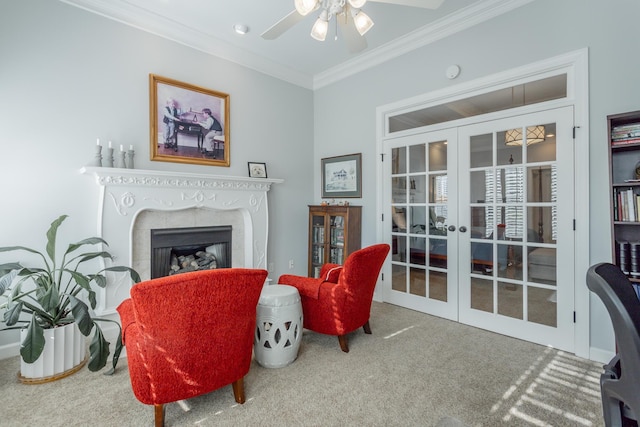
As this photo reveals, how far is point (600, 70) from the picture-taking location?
239 cm

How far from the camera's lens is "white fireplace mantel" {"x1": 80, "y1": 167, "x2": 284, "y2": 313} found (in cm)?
281

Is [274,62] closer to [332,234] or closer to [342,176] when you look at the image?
[342,176]

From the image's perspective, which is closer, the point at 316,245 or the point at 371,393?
the point at 371,393

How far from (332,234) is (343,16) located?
8.46 feet

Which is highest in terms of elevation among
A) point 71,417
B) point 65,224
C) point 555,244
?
point 65,224

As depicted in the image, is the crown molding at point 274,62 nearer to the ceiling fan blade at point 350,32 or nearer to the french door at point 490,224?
the french door at point 490,224

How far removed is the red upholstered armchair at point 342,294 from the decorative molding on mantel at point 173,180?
153 centimetres

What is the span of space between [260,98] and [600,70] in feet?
11.2

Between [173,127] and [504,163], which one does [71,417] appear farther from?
[504,163]

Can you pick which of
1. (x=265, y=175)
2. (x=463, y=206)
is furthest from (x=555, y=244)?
(x=265, y=175)

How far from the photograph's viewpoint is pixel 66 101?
8.87 feet

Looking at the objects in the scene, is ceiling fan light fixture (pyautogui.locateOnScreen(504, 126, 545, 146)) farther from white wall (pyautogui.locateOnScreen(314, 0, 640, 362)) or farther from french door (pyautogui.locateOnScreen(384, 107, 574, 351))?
white wall (pyautogui.locateOnScreen(314, 0, 640, 362))

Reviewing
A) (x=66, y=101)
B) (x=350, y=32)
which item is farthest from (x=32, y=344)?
(x=350, y=32)

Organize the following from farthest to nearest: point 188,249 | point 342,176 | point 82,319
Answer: point 342,176, point 188,249, point 82,319
